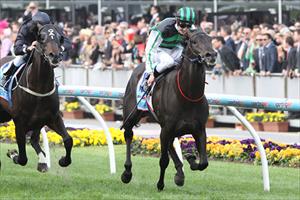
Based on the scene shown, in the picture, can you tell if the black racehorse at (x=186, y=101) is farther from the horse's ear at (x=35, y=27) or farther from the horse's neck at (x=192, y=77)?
the horse's ear at (x=35, y=27)

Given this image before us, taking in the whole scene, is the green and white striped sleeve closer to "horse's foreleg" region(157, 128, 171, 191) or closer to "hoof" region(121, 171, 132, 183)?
"horse's foreleg" region(157, 128, 171, 191)

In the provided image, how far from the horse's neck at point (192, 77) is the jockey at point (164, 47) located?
478 millimetres

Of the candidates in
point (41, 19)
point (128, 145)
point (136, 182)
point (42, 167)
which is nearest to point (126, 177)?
point (136, 182)

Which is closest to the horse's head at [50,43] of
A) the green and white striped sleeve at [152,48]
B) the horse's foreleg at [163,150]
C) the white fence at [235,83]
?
the green and white striped sleeve at [152,48]

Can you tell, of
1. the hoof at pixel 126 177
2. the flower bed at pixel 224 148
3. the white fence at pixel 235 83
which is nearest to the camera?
the hoof at pixel 126 177

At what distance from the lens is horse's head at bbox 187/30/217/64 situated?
11.4 metres

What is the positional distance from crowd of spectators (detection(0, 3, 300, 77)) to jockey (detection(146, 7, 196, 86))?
7308 millimetres

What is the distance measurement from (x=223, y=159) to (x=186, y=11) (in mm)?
4455

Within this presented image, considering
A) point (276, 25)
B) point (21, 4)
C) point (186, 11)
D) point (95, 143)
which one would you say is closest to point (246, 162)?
point (95, 143)

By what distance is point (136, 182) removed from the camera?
13453 mm

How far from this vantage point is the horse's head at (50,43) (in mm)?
12062

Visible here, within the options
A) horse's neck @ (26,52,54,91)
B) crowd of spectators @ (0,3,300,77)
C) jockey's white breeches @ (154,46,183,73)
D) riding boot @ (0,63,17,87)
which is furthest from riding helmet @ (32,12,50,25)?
crowd of spectators @ (0,3,300,77)

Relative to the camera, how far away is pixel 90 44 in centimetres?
2592

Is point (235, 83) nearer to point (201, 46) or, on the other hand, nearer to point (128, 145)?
point (128, 145)
